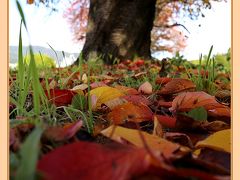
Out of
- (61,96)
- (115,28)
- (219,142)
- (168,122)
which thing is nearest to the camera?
(219,142)

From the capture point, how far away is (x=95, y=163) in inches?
7.8

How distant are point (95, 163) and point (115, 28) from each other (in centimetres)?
320

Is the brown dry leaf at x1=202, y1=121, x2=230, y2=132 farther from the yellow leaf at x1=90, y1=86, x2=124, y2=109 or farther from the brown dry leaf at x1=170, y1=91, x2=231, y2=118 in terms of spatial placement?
the yellow leaf at x1=90, y1=86, x2=124, y2=109

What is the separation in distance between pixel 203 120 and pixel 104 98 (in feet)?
0.67

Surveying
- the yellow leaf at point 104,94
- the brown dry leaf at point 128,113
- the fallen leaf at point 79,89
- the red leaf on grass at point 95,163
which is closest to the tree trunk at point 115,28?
the fallen leaf at point 79,89

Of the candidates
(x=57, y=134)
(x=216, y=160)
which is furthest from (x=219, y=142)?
(x=57, y=134)

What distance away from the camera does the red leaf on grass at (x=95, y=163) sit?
7.4 inches

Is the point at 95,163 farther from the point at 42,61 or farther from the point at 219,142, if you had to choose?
the point at 42,61

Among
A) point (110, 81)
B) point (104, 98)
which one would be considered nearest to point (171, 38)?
point (110, 81)

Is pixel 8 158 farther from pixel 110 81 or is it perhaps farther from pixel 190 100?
pixel 110 81

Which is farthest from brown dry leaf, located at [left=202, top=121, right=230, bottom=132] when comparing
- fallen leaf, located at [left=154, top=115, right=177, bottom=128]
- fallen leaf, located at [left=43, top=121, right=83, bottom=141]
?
fallen leaf, located at [left=43, top=121, right=83, bottom=141]

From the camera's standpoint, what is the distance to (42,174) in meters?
0.18

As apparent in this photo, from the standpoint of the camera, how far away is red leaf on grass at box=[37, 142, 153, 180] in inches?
7.4

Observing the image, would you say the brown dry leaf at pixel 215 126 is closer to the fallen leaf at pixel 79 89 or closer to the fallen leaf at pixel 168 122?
the fallen leaf at pixel 168 122
